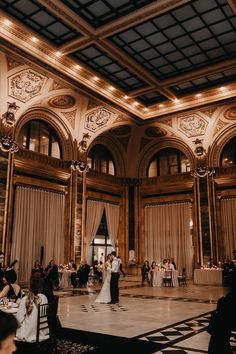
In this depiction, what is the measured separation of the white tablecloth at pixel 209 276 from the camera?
14.7 meters

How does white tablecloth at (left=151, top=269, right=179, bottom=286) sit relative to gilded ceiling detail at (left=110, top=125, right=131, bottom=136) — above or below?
below

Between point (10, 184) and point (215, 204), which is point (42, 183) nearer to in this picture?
point (10, 184)

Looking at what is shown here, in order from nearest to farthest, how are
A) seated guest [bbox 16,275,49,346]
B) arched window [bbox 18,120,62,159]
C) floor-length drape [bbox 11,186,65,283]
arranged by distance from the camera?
seated guest [bbox 16,275,49,346] → floor-length drape [bbox 11,186,65,283] → arched window [bbox 18,120,62,159]

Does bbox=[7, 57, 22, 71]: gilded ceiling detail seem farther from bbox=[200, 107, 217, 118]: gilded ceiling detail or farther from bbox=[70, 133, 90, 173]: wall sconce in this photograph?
bbox=[200, 107, 217, 118]: gilded ceiling detail

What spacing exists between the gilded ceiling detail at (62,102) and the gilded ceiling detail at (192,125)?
545cm

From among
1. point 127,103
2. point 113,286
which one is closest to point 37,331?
point 113,286

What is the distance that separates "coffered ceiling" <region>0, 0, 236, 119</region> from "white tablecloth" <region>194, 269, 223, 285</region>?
713 centimetres

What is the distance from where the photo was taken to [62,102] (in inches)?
594

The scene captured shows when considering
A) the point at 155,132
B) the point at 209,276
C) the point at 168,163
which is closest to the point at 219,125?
the point at 155,132

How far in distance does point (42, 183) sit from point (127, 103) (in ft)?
16.9

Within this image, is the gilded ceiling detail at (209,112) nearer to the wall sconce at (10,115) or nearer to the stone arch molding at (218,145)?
the stone arch molding at (218,145)

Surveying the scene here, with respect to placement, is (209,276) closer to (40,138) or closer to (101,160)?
(101,160)

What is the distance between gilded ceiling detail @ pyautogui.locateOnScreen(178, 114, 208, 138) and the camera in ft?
55.8

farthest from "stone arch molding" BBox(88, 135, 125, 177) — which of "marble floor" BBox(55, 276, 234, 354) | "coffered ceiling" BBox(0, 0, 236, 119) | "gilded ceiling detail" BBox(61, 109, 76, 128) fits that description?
"marble floor" BBox(55, 276, 234, 354)
